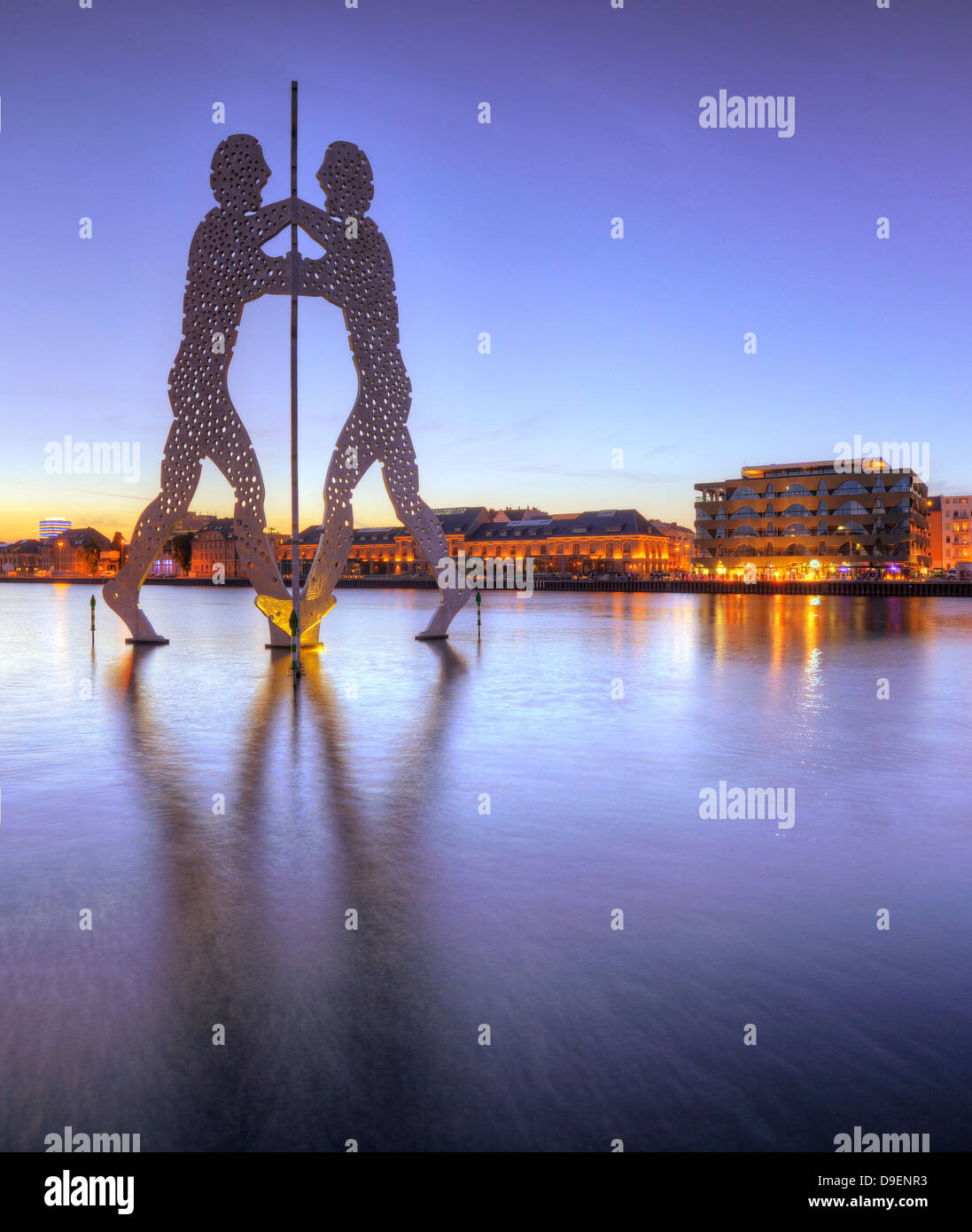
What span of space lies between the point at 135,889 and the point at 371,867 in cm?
169

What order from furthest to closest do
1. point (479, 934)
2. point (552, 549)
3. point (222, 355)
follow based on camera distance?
point (552, 549) < point (222, 355) < point (479, 934)

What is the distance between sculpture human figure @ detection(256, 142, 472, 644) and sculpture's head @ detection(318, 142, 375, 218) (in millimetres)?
22

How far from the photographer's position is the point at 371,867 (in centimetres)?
668

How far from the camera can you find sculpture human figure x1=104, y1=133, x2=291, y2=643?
21.5m

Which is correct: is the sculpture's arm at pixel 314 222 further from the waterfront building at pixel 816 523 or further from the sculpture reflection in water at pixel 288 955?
the waterfront building at pixel 816 523

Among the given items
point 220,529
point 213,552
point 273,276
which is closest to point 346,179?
point 273,276

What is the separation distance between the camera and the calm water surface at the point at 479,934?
150 inches

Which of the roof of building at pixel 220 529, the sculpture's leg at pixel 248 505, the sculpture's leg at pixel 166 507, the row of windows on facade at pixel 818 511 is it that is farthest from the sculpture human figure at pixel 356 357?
the roof of building at pixel 220 529

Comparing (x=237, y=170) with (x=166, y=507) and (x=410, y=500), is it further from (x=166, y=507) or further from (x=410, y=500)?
(x=410, y=500)

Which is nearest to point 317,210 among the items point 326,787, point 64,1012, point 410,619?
point 326,787

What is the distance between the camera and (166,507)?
22.8 metres

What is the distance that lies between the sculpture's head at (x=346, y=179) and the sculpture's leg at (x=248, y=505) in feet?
19.1

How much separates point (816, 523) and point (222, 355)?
344 ft

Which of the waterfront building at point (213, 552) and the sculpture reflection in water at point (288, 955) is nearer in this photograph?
the sculpture reflection in water at point (288, 955)
